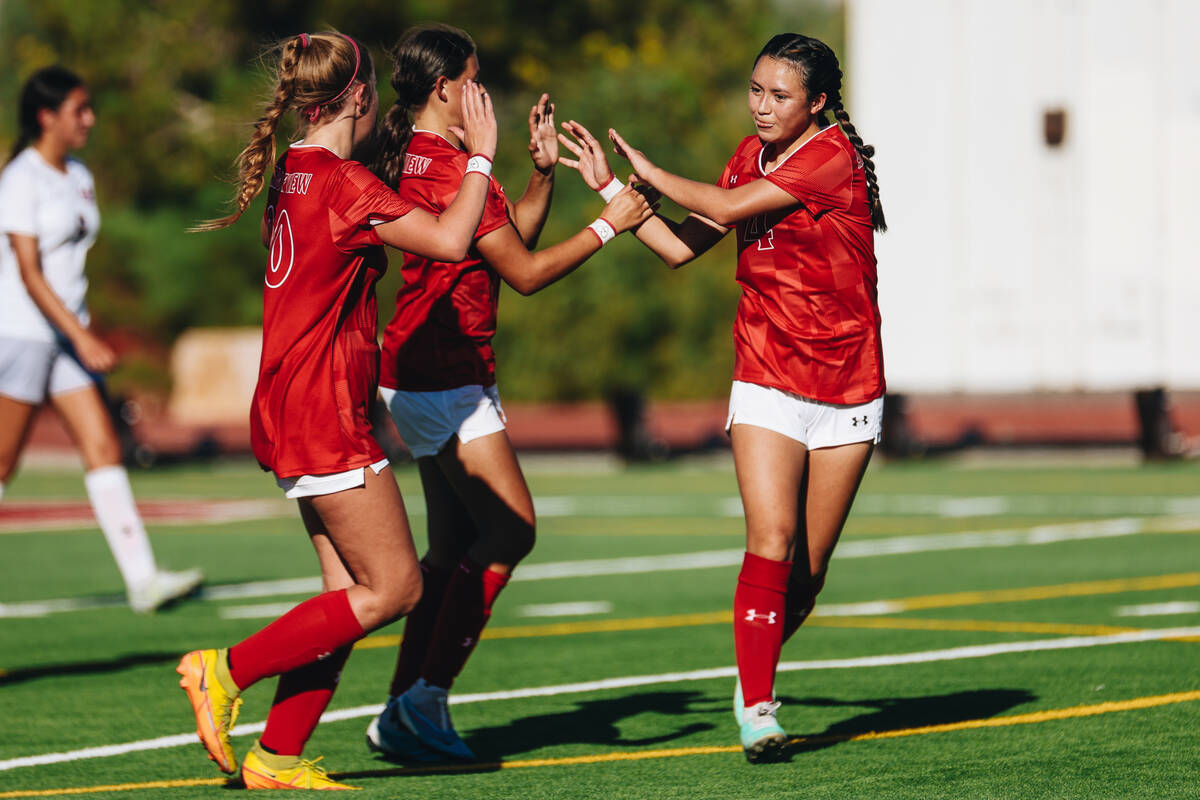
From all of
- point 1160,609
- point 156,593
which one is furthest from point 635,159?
point 156,593

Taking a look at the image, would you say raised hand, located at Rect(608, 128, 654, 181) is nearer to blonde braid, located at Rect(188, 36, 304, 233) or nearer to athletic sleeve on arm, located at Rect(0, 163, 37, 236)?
blonde braid, located at Rect(188, 36, 304, 233)

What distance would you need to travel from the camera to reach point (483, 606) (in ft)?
19.9

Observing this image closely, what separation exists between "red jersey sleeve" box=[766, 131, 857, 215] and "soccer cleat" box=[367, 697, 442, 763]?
7.00 feet

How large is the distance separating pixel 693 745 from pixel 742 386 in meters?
1.23

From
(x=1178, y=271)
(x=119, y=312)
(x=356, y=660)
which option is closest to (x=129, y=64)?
(x=119, y=312)

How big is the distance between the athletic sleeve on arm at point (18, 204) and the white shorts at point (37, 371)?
56 centimetres

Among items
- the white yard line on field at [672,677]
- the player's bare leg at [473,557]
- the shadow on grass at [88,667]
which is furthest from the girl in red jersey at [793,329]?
the shadow on grass at [88,667]

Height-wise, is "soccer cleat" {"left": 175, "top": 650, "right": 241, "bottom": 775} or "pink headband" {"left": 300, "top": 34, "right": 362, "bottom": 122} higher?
"pink headband" {"left": 300, "top": 34, "right": 362, "bottom": 122}

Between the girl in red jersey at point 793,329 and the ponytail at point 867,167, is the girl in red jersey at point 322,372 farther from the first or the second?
the ponytail at point 867,167

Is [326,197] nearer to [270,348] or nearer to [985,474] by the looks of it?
[270,348]

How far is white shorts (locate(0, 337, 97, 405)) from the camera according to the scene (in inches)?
340

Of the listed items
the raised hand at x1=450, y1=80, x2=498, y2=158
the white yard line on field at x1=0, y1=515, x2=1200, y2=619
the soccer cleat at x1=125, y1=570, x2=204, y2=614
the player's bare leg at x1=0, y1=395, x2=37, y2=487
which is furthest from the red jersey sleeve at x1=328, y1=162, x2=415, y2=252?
the white yard line on field at x1=0, y1=515, x2=1200, y2=619

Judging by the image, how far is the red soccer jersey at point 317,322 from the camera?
16.9 ft

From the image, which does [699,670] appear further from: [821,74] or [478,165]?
[478,165]
